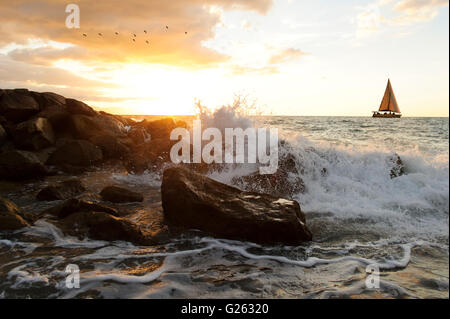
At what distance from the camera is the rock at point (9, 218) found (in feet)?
16.9

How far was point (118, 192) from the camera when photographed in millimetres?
7227

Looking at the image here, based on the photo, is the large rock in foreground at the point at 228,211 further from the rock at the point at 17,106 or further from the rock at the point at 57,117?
the rock at the point at 17,106

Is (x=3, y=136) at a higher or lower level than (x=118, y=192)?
higher

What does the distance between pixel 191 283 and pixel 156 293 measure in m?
0.43

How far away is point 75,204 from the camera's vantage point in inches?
223

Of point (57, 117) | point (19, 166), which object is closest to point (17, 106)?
point (57, 117)

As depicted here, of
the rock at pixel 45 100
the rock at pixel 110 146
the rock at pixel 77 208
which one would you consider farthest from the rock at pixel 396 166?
the rock at pixel 45 100

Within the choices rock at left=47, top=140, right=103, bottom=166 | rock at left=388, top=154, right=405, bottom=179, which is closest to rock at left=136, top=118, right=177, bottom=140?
rock at left=47, top=140, right=103, bottom=166

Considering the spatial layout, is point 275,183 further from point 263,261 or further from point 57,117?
point 57,117

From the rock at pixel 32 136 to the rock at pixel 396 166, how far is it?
459 inches

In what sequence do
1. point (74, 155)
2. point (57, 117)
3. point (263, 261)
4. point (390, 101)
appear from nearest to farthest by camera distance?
point (263, 261) → point (74, 155) → point (57, 117) → point (390, 101)

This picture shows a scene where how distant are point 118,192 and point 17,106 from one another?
8.85m
